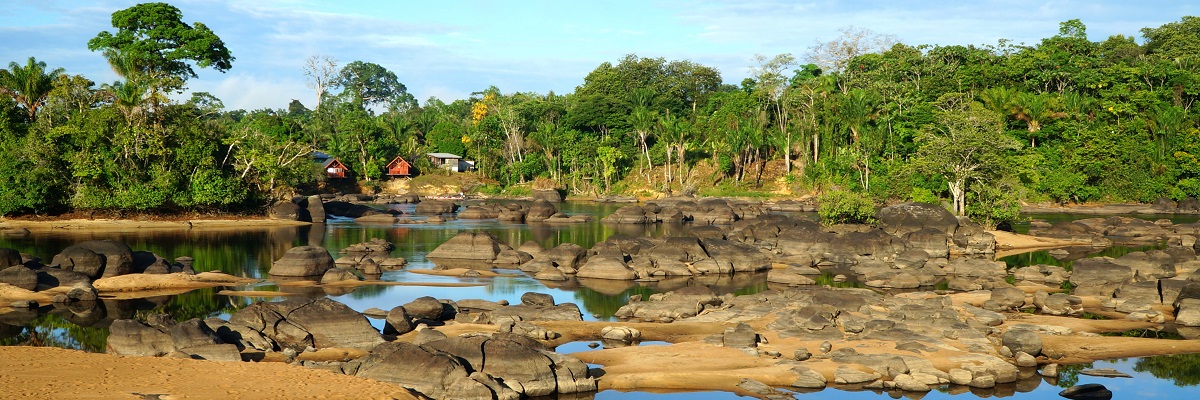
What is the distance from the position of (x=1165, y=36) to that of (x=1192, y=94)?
20423 millimetres

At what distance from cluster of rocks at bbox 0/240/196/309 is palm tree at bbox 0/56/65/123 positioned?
100 ft

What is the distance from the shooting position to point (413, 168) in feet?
343

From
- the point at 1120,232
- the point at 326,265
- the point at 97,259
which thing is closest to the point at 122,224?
the point at 97,259

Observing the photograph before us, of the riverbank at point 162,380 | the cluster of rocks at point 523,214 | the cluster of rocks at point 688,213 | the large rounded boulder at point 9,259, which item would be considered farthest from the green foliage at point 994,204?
the large rounded boulder at point 9,259

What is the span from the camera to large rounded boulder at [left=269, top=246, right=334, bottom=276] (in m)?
39.5

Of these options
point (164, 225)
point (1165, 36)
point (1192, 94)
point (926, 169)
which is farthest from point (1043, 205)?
point (164, 225)

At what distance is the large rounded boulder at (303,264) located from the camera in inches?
1554

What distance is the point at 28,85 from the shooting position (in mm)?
62125

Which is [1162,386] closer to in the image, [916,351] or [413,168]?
[916,351]

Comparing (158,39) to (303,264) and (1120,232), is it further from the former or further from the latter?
(1120,232)

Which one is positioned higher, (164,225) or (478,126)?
(478,126)

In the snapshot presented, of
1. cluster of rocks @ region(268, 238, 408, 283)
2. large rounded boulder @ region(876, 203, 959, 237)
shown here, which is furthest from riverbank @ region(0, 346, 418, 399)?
large rounded boulder @ region(876, 203, 959, 237)

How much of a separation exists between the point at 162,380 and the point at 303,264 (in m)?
20.1

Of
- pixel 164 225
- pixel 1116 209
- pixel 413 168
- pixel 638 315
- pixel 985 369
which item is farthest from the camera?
pixel 413 168
